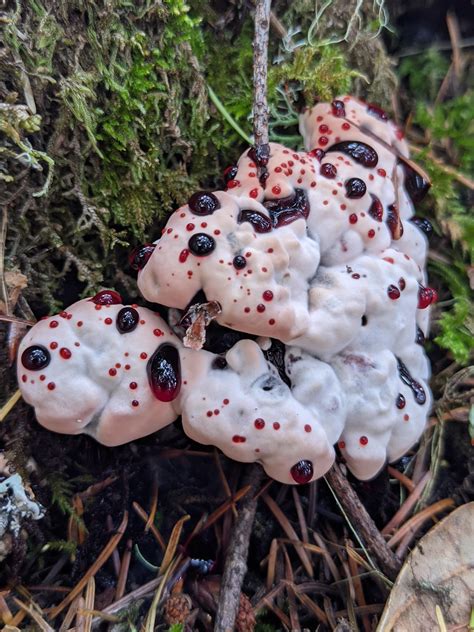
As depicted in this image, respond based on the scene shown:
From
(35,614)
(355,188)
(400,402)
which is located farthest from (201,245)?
(35,614)

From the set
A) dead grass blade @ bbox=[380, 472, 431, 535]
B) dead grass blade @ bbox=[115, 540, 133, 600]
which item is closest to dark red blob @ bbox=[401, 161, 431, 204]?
dead grass blade @ bbox=[380, 472, 431, 535]

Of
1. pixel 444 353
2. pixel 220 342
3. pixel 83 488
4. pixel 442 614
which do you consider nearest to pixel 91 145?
pixel 220 342

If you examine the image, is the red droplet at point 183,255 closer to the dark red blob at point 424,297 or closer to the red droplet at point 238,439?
the red droplet at point 238,439

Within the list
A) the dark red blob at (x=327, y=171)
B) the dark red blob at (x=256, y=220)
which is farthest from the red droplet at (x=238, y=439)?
the dark red blob at (x=327, y=171)

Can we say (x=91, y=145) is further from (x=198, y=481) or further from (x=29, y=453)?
(x=198, y=481)

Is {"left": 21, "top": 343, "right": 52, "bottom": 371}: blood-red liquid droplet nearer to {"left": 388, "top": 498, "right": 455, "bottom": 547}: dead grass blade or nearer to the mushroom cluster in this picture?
the mushroom cluster
